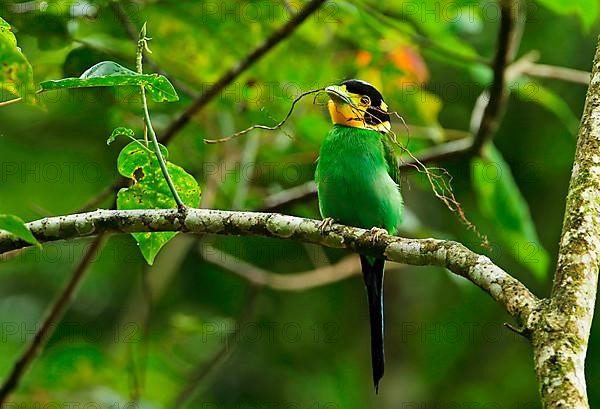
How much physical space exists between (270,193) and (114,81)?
8.86ft

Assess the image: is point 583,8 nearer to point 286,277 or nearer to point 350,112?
point 350,112

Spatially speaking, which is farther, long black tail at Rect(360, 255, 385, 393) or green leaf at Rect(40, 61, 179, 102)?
long black tail at Rect(360, 255, 385, 393)

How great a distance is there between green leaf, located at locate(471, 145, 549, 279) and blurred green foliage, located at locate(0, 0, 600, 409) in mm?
10

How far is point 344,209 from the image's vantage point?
10.3ft

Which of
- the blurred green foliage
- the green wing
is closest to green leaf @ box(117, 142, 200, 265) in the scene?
the blurred green foliage

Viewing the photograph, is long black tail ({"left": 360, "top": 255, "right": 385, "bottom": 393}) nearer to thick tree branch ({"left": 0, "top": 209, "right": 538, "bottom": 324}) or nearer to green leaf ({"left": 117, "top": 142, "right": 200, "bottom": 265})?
thick tree branch ({"left": 0, "top": 209, "right": 538, "bottom": 324})

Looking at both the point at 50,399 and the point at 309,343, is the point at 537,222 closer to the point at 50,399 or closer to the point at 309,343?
the point at 309,343

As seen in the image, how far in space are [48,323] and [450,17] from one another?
83.3 inches

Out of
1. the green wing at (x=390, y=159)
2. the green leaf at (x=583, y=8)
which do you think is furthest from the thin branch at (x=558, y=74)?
the green wing at (x=390, y=159)

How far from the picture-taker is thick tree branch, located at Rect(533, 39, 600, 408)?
4.33ft

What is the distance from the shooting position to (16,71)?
155 cm

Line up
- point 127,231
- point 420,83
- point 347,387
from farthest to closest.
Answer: point 347,387, point 420,83, point 127,231

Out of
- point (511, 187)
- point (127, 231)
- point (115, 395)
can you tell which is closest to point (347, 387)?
point (115, 395)

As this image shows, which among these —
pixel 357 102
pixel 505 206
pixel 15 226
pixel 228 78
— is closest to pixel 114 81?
pixel 15 226
